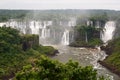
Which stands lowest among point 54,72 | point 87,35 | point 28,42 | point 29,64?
point 29,64

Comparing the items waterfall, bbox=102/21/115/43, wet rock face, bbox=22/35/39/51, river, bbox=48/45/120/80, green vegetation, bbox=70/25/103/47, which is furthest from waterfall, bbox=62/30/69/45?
wet rock face, bbox=22/35/39/51

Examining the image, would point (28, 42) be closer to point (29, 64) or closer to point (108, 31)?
point (29, 64)

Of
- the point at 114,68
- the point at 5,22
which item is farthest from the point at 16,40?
the point at 5,22

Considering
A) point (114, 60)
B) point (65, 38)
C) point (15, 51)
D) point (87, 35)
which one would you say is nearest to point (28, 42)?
point (15, 51)

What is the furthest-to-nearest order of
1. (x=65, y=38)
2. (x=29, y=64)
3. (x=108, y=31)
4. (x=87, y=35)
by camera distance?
1. (x=108, y=31)
2. (x=65, y=38)
3. (x=87, y=35)
4. (x=29, y=64)

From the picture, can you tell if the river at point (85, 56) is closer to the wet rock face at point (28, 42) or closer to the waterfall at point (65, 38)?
the wet rock face at point (28, 42)

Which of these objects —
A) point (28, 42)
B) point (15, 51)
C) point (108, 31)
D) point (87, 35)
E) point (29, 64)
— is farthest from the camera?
point (108, 31)
